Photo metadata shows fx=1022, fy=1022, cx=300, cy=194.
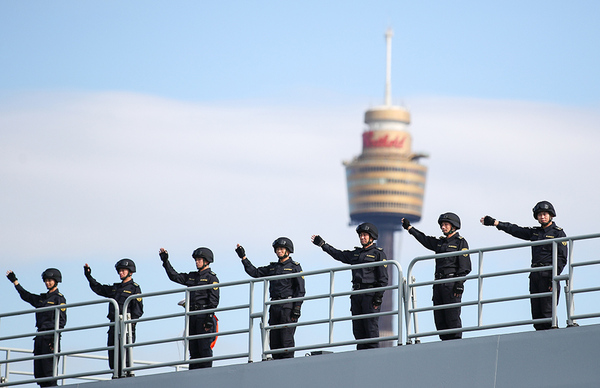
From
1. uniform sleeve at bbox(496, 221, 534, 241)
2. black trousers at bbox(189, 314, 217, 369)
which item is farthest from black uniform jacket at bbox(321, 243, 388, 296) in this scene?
black trousers at bbox(189, 314, 217, 369)

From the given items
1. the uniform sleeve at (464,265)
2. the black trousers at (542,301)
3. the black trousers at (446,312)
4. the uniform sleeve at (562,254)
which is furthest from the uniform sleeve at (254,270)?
the uniform sleeve at (562,254)

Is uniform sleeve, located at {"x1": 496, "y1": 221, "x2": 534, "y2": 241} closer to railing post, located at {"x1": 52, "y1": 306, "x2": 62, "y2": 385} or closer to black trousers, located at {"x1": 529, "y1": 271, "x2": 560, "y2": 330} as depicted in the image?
black trousers, located at {"x1": 529, "y1": 271, "x2": 560, "y2": 330}

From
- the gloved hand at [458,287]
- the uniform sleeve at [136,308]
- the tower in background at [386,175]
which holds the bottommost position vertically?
the gloved hand at [458,287]

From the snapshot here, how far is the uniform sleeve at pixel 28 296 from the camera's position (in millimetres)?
14594

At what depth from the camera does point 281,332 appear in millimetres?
12344

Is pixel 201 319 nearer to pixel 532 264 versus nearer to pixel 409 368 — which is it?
pixel 409 368

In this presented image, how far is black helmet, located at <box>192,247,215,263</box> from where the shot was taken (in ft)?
42.9

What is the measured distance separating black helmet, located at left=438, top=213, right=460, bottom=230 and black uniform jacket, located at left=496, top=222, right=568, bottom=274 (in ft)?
1.83

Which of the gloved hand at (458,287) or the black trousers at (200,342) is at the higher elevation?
the gloved hand at (458,287)

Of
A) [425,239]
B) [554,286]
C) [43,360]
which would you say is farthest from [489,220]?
[43,360]

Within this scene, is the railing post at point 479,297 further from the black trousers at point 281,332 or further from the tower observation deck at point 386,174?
the tower observation deck at point 386,174

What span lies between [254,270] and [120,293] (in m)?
1.90

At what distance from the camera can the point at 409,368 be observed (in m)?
10.8

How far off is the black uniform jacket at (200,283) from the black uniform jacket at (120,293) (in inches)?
21.3
